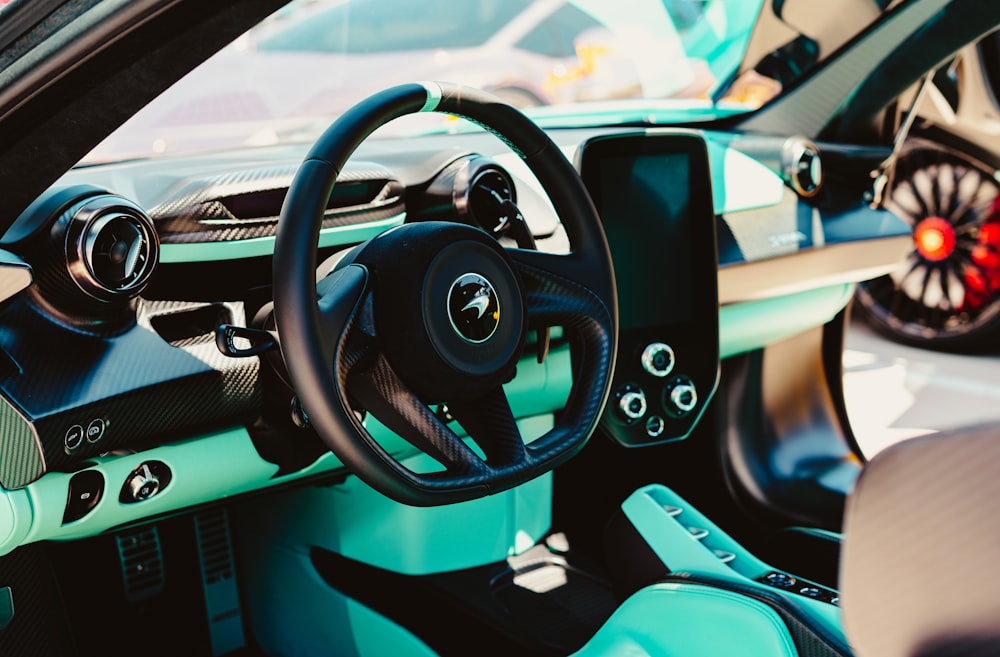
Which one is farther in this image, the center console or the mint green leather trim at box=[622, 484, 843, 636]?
the center console

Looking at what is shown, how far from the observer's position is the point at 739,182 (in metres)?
2.04

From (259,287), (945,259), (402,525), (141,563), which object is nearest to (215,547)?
(141,563)

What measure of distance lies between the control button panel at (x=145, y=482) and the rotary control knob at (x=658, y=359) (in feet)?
2.87

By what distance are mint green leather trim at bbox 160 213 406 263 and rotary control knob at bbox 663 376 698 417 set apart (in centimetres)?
68

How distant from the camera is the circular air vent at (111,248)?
1.11m

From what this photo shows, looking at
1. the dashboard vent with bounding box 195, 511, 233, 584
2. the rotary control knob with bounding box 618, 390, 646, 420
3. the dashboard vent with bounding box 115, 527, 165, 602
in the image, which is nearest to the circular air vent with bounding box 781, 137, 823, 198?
the rotary control knob with bounding box 618, 390, 646, 420

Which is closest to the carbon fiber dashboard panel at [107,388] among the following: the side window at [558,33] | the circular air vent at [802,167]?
the circular air vent at [802,167]

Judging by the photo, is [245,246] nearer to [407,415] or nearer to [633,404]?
[407,415]

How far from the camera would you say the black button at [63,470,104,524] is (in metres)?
1.24

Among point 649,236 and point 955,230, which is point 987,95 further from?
point 649,236

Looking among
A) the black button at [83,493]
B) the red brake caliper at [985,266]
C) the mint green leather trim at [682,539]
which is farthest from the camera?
the red brake caliper at [985,266]

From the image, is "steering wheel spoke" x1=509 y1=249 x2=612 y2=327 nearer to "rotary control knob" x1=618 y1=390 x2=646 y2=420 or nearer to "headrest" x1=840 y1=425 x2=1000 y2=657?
"rotary control knob" x1=618 y1=390 x2=646 y2=420

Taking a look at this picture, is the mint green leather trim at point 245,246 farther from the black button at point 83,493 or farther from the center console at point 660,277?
the center console at point 660,277

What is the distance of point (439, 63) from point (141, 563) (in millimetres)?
1337
